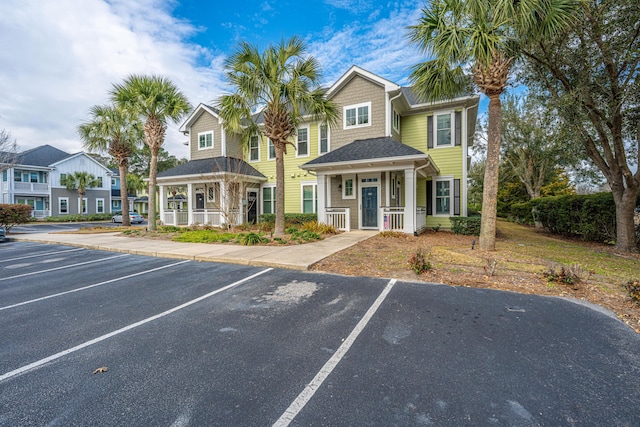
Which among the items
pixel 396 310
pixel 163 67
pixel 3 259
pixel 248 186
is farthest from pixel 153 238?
pixel 396 310

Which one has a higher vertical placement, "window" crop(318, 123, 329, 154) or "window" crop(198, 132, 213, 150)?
"window" crop(198, 132, 213, 150)

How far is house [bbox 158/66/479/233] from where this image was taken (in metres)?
12.3

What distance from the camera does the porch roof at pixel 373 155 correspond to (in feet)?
36.6

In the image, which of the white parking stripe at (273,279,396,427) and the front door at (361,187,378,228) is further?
the front door at (361,187,378,228)

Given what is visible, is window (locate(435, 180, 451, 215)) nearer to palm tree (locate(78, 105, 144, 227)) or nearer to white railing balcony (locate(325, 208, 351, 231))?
white railing balcony (locate(325, 208, 351, 231))

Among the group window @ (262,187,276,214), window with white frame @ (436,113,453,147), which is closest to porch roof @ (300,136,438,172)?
window with white frame @ (436,113,453,147)

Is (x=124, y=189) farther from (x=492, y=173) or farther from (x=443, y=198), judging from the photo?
(x=492, y=173)

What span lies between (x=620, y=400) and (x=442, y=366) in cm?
129

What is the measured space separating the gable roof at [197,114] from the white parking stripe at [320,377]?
57.6 feet

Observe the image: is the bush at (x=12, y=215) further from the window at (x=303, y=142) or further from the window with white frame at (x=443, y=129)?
the window with white frame at (x=443, y=129)

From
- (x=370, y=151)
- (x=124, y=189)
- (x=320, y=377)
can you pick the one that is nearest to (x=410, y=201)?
(x=370, y=151)

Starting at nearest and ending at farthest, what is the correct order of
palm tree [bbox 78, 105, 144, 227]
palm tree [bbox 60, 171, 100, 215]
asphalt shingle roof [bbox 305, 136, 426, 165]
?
asphalt shingle roof [bbox 305, 136, 426, 165]
palm tree [bbox 78, 105, 144, 227]
palm tree [bbox 60, 171, 100, 215]

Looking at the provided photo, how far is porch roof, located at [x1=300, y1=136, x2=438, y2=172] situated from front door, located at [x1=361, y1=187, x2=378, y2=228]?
6.76 ft

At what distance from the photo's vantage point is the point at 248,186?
55.6 feet
